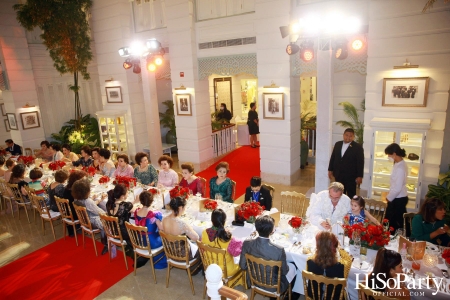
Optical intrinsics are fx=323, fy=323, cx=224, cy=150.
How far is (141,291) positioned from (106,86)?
7930mm

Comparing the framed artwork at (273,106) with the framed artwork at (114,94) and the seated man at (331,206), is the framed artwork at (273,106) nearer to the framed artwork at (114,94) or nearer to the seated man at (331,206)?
the seated man at (331,206)

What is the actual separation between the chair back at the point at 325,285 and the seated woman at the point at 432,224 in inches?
62.1

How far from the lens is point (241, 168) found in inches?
384

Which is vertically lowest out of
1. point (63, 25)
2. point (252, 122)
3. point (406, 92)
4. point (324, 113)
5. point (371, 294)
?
point (371, 294)

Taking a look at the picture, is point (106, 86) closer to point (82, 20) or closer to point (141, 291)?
point (82, 20)

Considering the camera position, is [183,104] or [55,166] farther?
[183,104]

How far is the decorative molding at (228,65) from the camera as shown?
8141mm

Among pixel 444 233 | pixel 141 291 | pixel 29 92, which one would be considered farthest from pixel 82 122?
pixel 444 233

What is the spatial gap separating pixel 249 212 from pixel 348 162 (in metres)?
2.57

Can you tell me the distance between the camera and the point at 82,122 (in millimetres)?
12258

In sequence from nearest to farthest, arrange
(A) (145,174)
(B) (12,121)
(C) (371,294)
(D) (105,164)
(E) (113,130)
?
(C) (371,294), (A) (145,174), (D) (105,164), (E) (113,130), (B) (12,121)

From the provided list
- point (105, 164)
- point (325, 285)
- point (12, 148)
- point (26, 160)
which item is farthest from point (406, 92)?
point (12, 148)

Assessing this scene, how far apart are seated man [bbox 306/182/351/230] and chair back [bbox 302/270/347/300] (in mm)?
1142

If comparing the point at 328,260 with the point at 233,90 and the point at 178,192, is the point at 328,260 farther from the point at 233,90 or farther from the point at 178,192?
the point at 233,90
